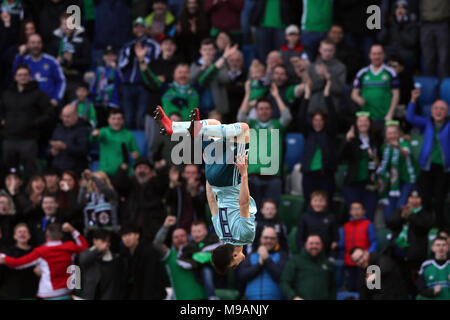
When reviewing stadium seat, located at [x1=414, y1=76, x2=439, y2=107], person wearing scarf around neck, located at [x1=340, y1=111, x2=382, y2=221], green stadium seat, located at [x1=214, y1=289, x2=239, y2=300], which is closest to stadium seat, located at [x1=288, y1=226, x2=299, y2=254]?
person wearing scarf around neck, located at [x1=340, y1=111, x2=382, y2=221]

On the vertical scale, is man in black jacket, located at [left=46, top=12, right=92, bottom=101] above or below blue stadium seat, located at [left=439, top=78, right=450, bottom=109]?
above

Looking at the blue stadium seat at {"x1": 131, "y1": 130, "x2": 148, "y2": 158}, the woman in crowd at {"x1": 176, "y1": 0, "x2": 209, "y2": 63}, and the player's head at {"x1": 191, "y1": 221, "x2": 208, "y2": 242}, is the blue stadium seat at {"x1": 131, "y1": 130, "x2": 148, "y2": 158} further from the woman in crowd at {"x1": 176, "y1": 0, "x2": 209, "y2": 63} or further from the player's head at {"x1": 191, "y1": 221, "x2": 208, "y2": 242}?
the player's head at {"x1": 191, "y1": 221, "x2": 208, "y2": 242}

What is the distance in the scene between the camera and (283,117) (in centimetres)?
1553

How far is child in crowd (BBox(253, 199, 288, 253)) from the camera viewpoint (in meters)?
14.5

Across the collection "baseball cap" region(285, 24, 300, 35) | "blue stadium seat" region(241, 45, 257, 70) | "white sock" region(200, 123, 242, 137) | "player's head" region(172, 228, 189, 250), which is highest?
"baseball cap" region(285, 24, 300, 35)

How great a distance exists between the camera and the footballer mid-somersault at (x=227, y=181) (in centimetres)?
959

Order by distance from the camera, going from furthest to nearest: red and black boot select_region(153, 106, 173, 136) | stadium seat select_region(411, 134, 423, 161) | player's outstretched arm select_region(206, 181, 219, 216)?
stadium seat select_region(411, 134, 423, 161)
player's outstretched arm select_region(206, 181, 219, 216)
red and black boot select_region(153, 106, 173, 136)

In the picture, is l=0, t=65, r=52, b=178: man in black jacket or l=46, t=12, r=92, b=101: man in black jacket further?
l=46, t=12, r=92, b=101: man in black jacket

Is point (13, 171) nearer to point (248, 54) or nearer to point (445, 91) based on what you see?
point (248, 54)

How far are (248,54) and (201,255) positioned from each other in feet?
15.8

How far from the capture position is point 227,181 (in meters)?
10.3

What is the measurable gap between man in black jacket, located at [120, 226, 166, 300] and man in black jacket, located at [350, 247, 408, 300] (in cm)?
287

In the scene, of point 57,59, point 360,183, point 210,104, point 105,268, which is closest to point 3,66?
point 57,59

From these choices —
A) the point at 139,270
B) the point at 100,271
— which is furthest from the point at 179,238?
the point at 100,271
